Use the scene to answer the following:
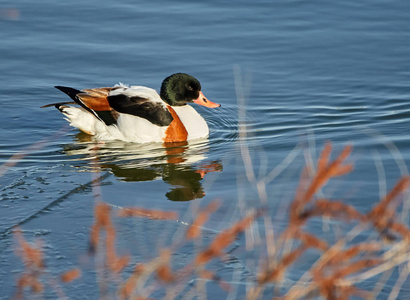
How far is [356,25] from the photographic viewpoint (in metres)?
11.7

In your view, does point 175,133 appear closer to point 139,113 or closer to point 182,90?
point 139,113

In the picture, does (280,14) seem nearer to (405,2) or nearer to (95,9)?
(405,2)

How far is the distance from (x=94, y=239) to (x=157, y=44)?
8094 millimetres

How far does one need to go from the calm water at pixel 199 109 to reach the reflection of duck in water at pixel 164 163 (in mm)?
21

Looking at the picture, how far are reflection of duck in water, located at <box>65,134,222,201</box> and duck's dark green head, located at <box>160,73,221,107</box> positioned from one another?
626 mm

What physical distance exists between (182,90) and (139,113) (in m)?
0.64

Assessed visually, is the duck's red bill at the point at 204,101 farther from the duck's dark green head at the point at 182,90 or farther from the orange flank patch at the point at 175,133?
the orange flank patch at the point at 175,133

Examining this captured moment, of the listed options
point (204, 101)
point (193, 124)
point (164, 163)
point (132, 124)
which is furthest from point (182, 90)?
point (164, 163)

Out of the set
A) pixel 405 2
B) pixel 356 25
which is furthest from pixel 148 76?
pixel 405 2

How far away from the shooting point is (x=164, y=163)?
790 centimetres

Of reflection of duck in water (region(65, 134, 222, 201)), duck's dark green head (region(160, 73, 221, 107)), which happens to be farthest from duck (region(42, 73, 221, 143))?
reflection of duck in water (region(65, 134, 222, 201))

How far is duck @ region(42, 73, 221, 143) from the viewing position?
868cm

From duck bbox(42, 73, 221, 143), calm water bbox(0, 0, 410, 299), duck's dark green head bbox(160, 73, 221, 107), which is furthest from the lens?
duck's dark green head bbox(160, 73, 221, 107)

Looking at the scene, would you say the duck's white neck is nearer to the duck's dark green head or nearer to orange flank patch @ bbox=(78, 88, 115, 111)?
the duck's dark green head
